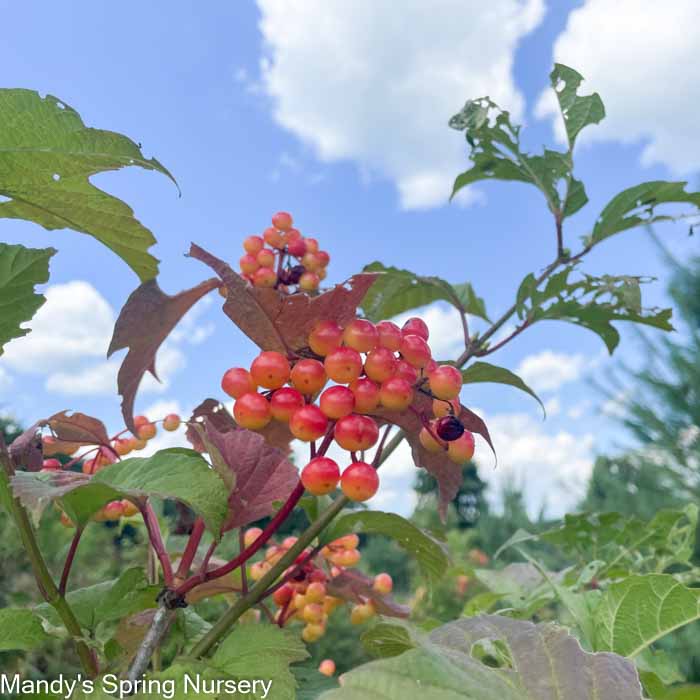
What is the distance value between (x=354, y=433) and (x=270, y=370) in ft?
0.32

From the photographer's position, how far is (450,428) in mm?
611

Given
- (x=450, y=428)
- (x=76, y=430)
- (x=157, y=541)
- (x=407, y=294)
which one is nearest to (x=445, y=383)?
(x=450, y=428)

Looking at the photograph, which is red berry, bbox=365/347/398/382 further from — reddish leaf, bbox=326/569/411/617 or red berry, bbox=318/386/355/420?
reddish leaf, bbox=326/569/411/617

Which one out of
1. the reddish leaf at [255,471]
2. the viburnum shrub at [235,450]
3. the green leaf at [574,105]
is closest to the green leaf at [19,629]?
the viburnum shrub at [235,450]

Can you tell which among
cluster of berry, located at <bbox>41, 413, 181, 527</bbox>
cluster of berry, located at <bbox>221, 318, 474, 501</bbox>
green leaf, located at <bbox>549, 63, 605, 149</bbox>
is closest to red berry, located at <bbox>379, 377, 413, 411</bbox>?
cluster of berry, located at <bbox>221, 318, 474, 501</bbox>

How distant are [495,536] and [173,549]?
13.1m

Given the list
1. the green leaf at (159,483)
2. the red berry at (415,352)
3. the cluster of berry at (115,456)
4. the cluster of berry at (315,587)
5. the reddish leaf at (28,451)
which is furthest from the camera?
the cluster of berry at (315,587)

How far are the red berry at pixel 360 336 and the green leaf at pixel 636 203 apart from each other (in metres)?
0.73

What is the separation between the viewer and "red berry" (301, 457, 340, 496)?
0.60 m

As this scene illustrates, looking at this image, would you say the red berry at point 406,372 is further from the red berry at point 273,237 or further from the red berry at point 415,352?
the red berry at point 273,237

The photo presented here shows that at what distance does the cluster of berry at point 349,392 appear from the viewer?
1.98ft

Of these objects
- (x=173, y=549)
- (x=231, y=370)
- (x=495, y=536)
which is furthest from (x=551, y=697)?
(x=495, y=536)

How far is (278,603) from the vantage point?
1.02 metres

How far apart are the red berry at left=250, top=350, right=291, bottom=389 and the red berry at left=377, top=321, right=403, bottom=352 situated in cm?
10
